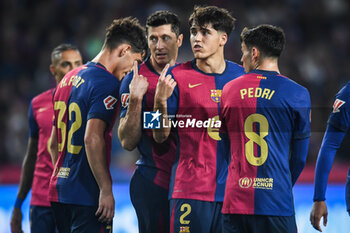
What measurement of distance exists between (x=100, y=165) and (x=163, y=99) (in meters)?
0.68

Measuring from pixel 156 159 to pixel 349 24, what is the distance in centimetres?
951

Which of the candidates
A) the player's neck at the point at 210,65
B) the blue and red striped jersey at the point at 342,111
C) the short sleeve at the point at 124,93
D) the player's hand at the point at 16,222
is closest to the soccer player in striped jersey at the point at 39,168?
the player's hand at the point at 16,222

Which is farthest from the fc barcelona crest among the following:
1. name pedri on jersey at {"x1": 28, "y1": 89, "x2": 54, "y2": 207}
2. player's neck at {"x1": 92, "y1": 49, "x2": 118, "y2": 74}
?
name pedri on jersey at {"x1": 28, "y1": 89, "x2": 54, "y2": 207}

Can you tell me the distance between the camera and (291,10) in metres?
12.8

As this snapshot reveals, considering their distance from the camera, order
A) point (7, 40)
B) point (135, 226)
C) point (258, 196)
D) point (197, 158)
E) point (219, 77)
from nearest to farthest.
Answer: point (258, 196) → point (197, 158) → point (219, 77) → point (135, 226) → point (7, 40)

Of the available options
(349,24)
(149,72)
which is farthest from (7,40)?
(149,72)

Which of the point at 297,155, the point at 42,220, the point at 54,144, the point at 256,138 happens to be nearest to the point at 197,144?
the point at 256,138

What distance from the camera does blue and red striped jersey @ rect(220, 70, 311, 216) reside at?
3773 millimetres

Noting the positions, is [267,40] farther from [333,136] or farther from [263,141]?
[333,136]

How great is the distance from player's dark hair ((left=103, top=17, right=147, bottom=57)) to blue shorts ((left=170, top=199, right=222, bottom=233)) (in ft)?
4.64

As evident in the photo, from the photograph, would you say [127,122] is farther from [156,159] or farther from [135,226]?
[135,226]

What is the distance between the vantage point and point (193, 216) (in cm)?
402

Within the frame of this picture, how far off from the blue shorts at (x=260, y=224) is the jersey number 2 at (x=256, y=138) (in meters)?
0.37

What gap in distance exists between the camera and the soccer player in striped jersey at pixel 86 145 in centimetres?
415
